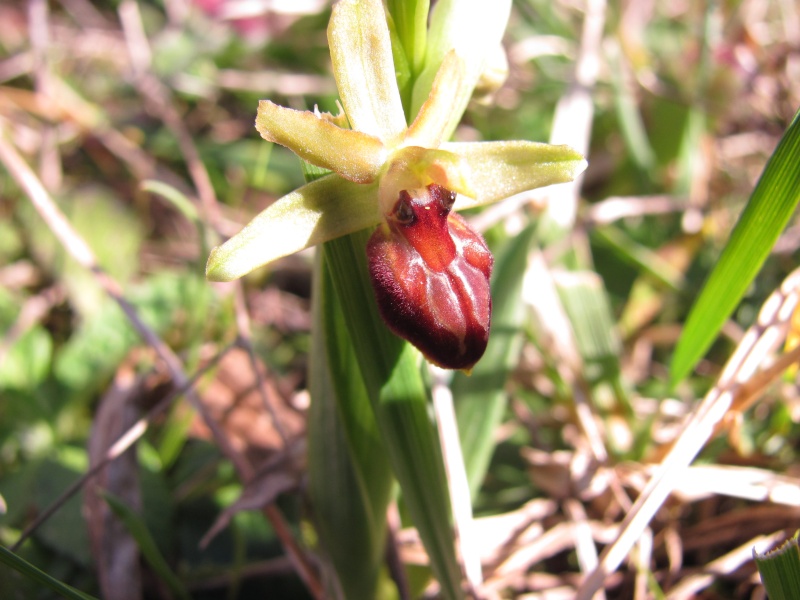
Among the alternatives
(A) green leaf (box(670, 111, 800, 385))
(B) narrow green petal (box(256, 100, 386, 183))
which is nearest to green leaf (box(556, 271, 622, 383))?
(A) green leaf (box(670, 111, 800, 385))

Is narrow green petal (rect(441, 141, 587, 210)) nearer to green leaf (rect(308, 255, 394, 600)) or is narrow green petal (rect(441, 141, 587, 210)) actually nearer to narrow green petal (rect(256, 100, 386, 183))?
narrow green petal (rect(256, 100, 386, 183))

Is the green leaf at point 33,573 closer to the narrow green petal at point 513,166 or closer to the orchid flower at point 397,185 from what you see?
the orchid flower at point 397,185

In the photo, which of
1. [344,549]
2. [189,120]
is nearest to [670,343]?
[344,549]

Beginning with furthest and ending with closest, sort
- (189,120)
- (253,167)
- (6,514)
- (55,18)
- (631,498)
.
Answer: (55,18) → (189,120) → (253,167) → (631,498) → (6,514)

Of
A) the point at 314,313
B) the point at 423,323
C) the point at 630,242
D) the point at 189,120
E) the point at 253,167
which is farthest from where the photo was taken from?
the point at 189,120

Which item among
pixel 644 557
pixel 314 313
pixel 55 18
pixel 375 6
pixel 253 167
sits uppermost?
pixel 55 18

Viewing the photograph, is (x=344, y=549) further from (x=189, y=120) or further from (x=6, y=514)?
(x=189, y=120)
